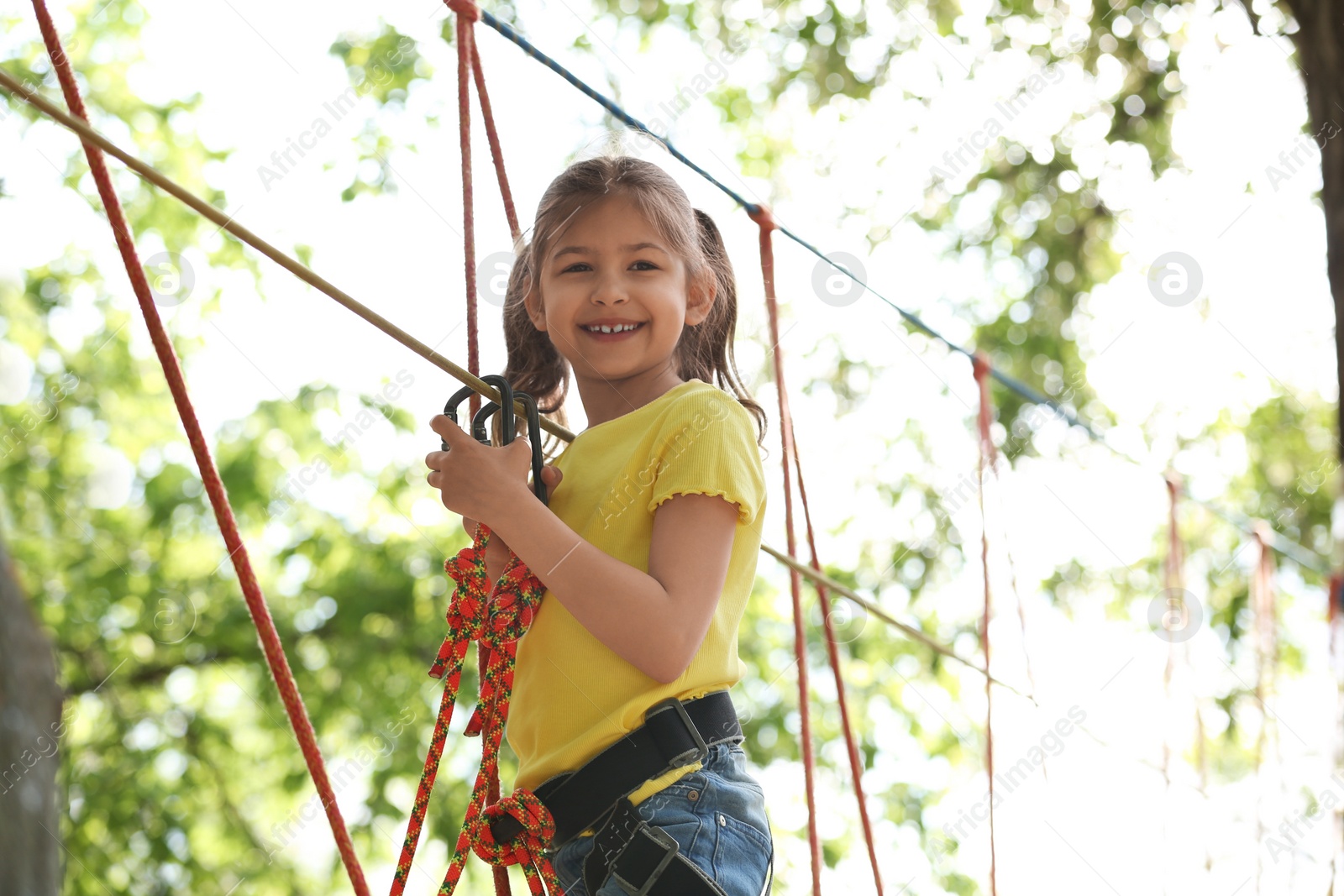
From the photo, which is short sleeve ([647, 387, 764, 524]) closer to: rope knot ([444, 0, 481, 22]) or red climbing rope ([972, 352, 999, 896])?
rope knot ([444, 0, 481, 22])

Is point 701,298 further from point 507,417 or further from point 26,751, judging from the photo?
point 26,751

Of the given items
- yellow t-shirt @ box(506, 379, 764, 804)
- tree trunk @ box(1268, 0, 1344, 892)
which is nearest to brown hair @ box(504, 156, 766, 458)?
yellow t-shirt @ box(506, 379, 764, 804)

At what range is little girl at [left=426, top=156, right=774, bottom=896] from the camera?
803mm

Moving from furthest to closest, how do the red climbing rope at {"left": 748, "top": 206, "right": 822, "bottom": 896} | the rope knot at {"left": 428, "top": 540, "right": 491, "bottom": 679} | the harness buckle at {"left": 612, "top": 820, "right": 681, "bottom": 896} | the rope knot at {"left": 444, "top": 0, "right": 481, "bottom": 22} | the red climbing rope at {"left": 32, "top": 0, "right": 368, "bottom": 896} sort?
the red climbing rope at {"left": 748, "top": 206, "right": 822, "bottom": 896} → the rope knot at {"left": 444, "top": 0, "right": 481, "bottom": 22} → the red climbing rope at {"left": 32, "top": 0, "right": 368, "bottom": 896} → the rope knot at {"left": 428, "top": 540, "right": 491, "bottom": 679} → the harness buckle at {"left": 612, "top": 820, "right": 681, "bottom": 896}

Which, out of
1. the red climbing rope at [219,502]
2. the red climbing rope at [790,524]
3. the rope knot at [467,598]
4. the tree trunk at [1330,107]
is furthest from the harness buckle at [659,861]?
the tree trunk at [1330,107]

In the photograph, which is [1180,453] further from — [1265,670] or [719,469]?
[719,469]

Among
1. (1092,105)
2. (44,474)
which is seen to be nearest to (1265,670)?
(1092,105)

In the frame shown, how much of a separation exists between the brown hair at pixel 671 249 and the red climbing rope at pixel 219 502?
0.31 meters

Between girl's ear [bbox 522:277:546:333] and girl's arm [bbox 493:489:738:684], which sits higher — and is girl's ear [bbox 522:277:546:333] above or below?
above

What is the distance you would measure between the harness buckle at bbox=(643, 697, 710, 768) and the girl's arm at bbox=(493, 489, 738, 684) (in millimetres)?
23

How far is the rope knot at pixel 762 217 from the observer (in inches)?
62.1

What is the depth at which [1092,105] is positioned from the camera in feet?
13.8

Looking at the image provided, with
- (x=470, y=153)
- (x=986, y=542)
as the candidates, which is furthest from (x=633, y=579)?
(x=986, y=542)

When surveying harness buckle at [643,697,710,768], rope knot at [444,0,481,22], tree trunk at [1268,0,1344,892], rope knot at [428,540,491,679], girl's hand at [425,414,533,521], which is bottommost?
harness buckle at [643,697,710,768]
